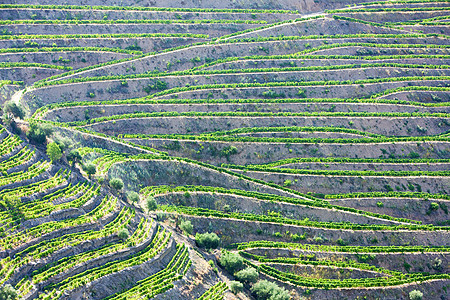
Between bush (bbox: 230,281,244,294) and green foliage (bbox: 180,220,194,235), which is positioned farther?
green foliage (bbox: 180,220,194,235)

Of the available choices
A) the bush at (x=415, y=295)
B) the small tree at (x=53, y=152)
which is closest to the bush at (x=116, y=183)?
the small tree at (x=53, y=152)

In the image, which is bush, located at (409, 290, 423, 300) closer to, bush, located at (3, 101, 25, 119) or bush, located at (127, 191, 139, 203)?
bush, located at (127, 191, 139, 203)

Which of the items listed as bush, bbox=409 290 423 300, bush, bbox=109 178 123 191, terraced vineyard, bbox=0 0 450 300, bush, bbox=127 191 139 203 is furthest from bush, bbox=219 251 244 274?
bush, bbox=409 290 423 300

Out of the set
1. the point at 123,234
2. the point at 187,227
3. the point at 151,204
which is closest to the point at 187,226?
the point at 187,227

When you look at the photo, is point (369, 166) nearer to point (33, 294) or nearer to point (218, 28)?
point (218, 28)

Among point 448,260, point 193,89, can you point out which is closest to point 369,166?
point 448,260

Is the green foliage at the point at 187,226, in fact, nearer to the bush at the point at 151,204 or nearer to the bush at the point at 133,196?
the bush at the point at 151,204
